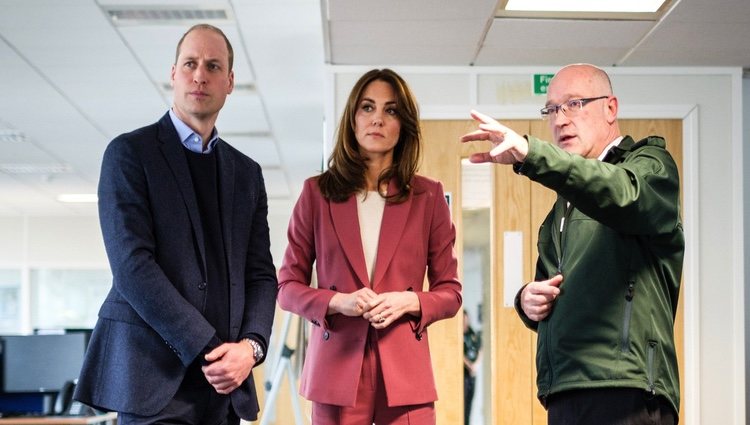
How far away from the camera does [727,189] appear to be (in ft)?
16.4

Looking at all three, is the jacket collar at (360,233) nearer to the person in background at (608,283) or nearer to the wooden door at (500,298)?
the person in background at (608,283)

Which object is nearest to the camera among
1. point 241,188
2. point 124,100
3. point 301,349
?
point 241,188

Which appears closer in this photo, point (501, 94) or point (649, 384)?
point (649, 384)

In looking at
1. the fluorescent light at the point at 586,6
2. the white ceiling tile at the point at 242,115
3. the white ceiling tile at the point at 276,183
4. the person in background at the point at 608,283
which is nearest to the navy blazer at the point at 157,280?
the person in background at the point at 608,283

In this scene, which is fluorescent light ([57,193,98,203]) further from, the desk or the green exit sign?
the green exit sign

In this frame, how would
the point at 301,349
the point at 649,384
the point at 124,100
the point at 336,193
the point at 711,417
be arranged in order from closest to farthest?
the point at 649,384
the point at 336,193
the point at 711,417
the point at 301,349
the point at 124,100

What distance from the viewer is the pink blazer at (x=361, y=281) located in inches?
83.4

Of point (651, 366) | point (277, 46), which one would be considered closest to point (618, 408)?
point (651, 366)

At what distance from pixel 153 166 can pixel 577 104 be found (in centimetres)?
97

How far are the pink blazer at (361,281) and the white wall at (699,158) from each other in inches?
105

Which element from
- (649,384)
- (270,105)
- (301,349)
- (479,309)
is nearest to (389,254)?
(649,384)

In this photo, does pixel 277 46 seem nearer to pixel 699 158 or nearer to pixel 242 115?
pixel 242 115

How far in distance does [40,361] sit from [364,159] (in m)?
4.63

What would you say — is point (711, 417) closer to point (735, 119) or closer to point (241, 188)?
point (735, 119)
